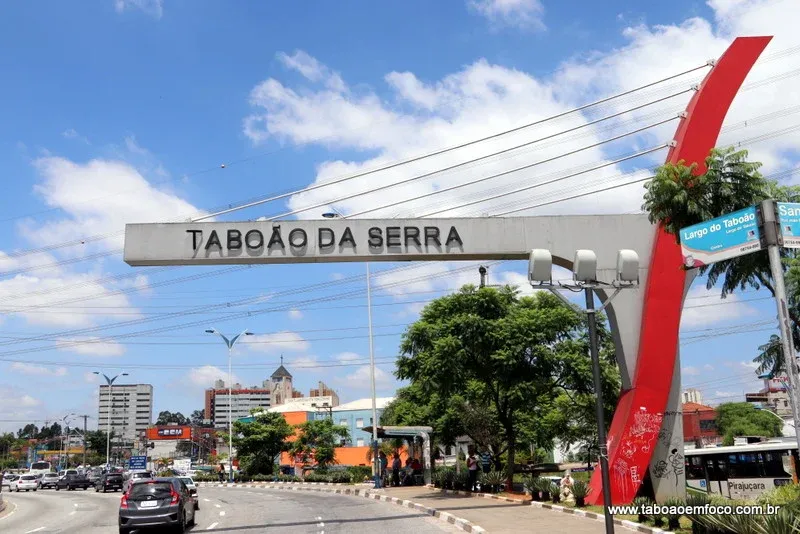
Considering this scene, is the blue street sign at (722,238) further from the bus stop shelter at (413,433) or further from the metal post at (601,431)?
the bus stop shelter at (413,433)

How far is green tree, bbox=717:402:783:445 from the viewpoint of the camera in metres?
74.6

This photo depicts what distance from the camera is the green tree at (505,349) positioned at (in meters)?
24.7

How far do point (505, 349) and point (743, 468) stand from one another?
9.11 m

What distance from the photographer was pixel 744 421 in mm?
76312

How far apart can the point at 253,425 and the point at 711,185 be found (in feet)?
139

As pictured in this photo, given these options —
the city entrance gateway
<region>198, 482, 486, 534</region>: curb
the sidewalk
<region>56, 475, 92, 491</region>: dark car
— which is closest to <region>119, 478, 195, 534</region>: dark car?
the city entrance gateway

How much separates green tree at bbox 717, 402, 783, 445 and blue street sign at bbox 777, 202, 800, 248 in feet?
228

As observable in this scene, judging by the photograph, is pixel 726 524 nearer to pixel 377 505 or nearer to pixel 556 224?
pixel 556 224

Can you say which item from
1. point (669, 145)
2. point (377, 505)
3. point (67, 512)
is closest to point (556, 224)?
point (669, 145)

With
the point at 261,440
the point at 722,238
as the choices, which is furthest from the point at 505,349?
the point at 261,440

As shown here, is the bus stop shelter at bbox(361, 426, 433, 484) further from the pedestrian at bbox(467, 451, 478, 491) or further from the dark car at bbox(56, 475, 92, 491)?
the dark car at bbox(56, 475, 92, 491)

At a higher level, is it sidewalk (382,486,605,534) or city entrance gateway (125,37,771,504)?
city entrance gateway (125,37,771,504)

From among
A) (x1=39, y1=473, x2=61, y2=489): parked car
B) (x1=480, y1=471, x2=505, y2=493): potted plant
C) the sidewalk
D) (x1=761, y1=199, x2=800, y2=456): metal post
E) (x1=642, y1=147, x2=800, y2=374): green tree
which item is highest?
(x1=642, y1=147, x2=800, y2=374): green tree

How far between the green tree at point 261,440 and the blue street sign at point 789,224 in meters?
45.0
